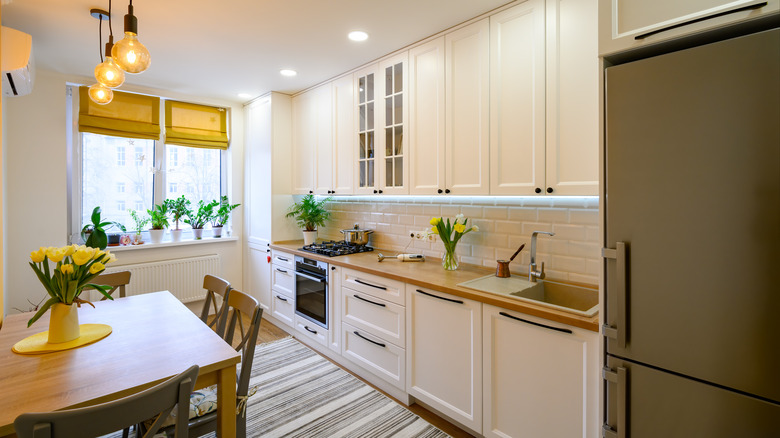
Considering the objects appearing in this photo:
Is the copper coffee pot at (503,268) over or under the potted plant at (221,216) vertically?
under

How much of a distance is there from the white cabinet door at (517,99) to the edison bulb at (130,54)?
5.88ft

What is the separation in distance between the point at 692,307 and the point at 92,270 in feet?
7.55

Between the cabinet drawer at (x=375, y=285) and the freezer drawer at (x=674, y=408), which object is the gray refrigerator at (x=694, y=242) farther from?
the cabinet drawer at (x=375, y=285)

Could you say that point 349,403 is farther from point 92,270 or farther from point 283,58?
point 283,58

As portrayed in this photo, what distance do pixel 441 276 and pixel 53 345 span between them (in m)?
1.94

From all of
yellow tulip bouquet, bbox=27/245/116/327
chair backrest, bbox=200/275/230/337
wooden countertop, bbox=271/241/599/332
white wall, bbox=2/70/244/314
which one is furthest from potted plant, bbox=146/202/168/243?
yellow tulip bouquet, bbox=27/245/116/327

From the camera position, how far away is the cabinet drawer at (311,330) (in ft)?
10.3

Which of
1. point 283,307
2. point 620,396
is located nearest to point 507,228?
point 620,396

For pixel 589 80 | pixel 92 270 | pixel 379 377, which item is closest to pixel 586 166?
pixel 589 80

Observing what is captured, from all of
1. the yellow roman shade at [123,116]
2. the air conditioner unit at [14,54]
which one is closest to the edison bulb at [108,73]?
the air conditioner unit at [14,54]

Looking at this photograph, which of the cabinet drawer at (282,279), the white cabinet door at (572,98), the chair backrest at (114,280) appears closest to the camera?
the white cabinet door at (572,98)

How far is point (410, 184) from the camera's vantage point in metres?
2.73

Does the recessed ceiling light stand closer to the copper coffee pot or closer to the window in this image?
the copper coffee pot

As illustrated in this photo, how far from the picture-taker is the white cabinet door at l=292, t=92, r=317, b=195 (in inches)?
149
